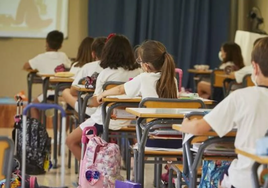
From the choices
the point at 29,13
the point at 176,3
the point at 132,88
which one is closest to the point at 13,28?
the point at 29,13

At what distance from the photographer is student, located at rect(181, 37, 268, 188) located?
281cm

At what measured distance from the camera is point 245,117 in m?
2.82

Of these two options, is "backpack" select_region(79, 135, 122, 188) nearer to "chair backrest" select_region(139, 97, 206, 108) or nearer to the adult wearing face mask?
"chair backrest" select_region(139, 97, 206, 108)

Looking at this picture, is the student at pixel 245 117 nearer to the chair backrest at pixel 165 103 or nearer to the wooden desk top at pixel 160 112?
the wooden desk top at pixel 160 112

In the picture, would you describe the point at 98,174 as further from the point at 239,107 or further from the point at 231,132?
the point at 239,107

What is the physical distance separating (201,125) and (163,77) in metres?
1.48

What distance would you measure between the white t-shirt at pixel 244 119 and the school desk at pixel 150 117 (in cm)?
68

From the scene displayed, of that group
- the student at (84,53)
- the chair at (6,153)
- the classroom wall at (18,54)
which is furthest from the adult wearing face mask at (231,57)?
the chair at (6,153)

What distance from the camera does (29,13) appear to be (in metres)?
9.57

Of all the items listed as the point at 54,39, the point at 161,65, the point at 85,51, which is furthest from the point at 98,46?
the point at 54,39

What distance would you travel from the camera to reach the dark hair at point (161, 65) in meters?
4.36

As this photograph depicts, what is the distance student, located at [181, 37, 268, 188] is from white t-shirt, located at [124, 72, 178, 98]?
1.54 meters

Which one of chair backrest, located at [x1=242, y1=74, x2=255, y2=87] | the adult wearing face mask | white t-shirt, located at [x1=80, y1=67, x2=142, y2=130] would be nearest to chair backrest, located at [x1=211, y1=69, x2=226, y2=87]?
the adult wearing face mask

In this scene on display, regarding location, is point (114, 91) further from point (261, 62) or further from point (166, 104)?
point (261, 62)
